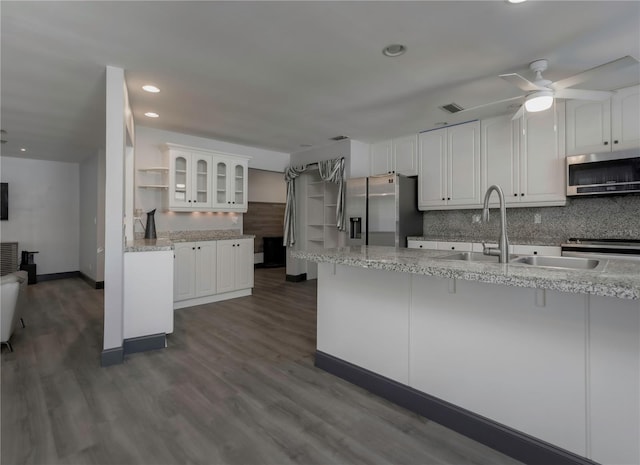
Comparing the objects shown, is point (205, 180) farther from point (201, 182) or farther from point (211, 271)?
point (211, 271)

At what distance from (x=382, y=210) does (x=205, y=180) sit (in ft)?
8.84

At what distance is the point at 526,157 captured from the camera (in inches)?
154

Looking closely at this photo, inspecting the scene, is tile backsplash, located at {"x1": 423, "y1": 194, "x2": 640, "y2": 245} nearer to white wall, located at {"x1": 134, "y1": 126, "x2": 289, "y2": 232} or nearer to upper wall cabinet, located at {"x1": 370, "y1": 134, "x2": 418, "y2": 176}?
upper wall cabinet, located at {"x1": 370, "y1": 134, "x2": 418, "y2": 176}

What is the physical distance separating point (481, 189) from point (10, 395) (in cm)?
499

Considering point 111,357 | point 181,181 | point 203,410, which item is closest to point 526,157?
point 203,410

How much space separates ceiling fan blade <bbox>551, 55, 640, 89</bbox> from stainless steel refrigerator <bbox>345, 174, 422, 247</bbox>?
7.93 feet

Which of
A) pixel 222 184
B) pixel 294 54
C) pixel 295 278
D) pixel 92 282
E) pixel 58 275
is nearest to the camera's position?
Result: pixel 294 54

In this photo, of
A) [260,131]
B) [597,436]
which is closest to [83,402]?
[597,436]

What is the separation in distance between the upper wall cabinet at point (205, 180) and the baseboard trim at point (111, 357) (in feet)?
7.63

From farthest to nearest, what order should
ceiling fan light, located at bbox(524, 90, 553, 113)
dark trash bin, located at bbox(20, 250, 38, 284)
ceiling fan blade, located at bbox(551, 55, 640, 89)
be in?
dark trash bin, located at bbox(20, 250, 38, 284) < ceiling fan light, located at bbox(524, 90, 553, 113) < ceiling fan blade, located at bbox(551, 55, 640, 89)

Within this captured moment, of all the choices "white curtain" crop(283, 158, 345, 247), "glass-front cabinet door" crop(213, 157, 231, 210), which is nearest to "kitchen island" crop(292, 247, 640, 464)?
"white curtain" crop(283, 158, 345, 247)

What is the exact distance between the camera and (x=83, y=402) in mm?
2189

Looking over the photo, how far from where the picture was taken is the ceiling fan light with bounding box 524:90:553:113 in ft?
8.07

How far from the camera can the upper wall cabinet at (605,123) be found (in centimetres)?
322
